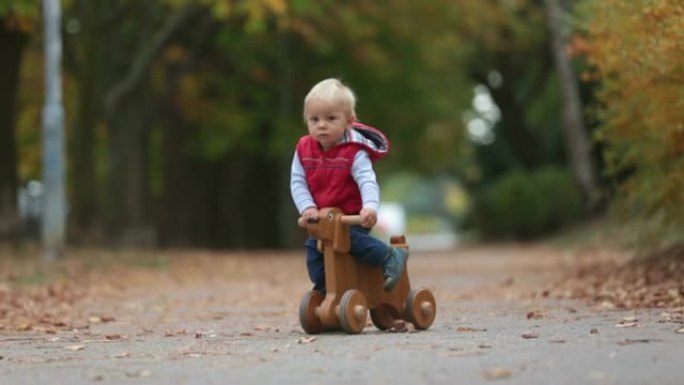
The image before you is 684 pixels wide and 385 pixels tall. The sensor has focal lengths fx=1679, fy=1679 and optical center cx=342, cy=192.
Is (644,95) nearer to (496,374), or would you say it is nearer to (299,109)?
(496,374)

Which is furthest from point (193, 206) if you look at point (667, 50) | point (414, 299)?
point (414, 299)

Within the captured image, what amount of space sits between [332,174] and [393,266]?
72 cm

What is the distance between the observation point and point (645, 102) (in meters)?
17.6

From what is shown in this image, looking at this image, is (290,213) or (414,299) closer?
(414,299)

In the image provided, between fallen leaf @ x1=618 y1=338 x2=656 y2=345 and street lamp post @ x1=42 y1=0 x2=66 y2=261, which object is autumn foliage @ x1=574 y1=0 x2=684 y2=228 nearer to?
fallen leaf @ x1=618 y1=338 x2=656 y2=345

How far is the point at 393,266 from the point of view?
1088cm

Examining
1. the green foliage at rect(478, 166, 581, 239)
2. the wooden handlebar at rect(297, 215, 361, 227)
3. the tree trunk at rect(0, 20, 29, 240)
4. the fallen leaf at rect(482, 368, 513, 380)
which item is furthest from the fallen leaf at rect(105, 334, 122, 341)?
the green foliage at rect(478, 166, 581, 239)

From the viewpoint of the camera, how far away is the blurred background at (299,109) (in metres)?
19.6

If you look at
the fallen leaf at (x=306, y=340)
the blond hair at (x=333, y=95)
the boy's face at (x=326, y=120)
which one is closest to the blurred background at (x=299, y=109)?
the blond hair at (x=333, y=95)

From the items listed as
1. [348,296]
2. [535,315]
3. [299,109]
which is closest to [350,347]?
[348,296]

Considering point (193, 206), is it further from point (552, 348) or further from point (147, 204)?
point (552, 348)

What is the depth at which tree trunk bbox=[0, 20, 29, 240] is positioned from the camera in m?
30.4

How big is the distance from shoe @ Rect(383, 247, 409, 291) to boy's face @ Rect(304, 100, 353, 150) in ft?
2.76

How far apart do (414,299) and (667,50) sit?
172 inches
